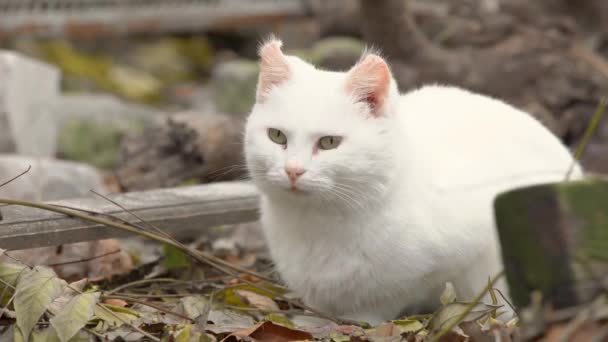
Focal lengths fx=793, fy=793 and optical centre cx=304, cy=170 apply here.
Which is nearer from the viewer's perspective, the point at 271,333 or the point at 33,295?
the point at 33,295

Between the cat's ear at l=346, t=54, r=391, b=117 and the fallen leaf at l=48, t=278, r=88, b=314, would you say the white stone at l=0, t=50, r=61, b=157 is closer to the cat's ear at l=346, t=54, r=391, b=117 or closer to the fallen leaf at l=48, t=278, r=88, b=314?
the fallen leaf at l=48, t=278, r=88, b=314

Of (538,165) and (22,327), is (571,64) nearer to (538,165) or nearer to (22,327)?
(538,165)

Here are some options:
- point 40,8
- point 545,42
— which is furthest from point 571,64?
point 40,8

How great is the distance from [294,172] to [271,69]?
499 mm

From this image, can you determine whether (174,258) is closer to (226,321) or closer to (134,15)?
(226,321)

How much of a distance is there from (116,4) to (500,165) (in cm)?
650

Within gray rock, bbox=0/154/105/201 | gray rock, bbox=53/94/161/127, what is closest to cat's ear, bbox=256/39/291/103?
gray rock, bbox=0/154/105/201

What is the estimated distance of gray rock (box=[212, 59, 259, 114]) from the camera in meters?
7.50

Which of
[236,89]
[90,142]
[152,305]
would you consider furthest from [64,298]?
[236,89]

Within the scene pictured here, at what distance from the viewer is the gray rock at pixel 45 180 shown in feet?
14.7

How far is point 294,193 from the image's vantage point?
281 centimetres

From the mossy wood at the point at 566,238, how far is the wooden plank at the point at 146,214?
5.98ft

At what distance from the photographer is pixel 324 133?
2.81 m

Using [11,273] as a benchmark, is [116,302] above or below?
below
